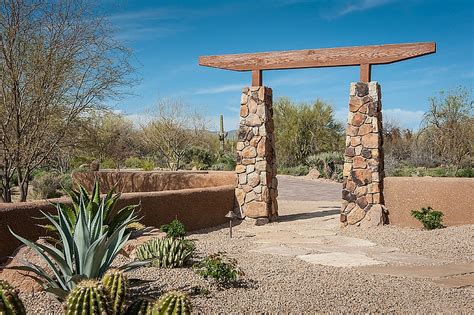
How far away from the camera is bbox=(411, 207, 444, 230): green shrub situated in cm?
1148

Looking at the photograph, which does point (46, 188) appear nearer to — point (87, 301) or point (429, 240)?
point (429, 240)

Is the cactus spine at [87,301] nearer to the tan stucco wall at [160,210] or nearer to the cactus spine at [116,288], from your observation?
the cactus spine at [116,288]

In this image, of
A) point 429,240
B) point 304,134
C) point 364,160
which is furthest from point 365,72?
point 304,134

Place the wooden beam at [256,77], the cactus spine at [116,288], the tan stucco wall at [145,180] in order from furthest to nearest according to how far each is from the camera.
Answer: the tan stucco wall at [145,180] → the wooden beam at [256,77] → the cactus spine at [116,288]

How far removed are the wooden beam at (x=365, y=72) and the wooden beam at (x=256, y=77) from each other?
2599mm

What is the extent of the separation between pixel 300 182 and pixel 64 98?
52.4 ft

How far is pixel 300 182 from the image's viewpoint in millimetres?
26891

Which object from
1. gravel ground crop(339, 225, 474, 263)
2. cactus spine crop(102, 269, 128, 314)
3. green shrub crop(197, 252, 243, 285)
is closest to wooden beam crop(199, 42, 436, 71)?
gravel ground crop(339, 225, 474, 263)

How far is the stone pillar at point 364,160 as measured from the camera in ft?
41.3

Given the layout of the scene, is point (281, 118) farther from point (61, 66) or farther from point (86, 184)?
point (61, 66)

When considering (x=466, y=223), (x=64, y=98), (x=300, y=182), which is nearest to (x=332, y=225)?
(x=466, y=223)

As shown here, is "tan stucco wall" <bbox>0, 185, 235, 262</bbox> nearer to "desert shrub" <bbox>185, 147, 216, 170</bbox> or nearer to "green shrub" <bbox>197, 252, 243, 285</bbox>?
"green shrub" <bbox>197, 252, 243, 285</bbox>

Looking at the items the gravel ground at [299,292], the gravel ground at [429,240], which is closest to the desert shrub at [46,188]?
the gravel ground at [429,240]

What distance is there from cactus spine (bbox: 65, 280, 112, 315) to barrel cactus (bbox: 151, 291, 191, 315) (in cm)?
34
